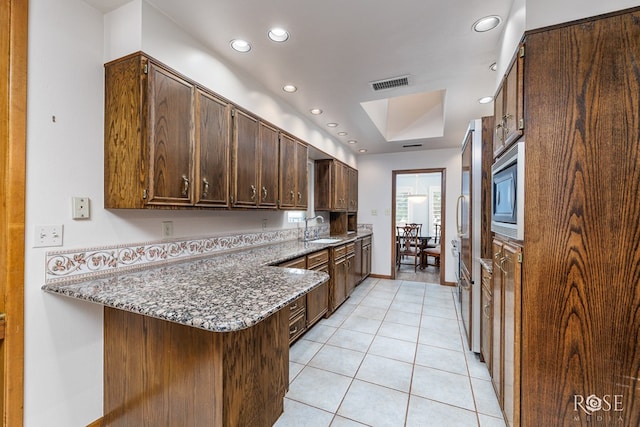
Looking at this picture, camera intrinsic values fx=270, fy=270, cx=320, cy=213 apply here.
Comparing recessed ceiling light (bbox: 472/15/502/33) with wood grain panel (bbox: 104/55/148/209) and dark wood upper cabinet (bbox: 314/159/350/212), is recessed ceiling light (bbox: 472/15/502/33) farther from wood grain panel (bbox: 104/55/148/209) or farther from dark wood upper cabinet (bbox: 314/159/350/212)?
dark wood upper cabinet (bbox: 314/159/350/212)

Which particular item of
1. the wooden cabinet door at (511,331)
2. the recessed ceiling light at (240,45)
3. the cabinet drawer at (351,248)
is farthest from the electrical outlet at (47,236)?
the cabinet drawer at (351,248)

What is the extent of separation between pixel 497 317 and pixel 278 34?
2.35m

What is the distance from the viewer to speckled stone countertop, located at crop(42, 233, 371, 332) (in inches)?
39.3

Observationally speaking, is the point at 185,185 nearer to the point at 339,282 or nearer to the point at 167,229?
the point at 167,229

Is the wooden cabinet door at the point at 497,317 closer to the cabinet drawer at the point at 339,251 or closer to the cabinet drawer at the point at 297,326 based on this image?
the cabinet drawer at the point at 297,326

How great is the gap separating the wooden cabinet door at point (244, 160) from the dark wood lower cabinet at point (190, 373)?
1042mm

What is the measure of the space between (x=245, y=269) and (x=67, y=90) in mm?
1392

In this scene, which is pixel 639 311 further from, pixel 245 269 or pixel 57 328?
pixel 57 328

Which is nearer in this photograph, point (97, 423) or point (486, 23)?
point (97, 423)

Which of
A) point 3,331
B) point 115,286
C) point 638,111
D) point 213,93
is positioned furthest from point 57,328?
point 638,111

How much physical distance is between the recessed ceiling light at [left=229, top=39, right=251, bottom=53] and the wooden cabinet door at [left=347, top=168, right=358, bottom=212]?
3.11 m

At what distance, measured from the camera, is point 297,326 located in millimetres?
2562

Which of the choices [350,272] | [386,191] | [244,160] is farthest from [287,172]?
[386,191]

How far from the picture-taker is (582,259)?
3.86ft
